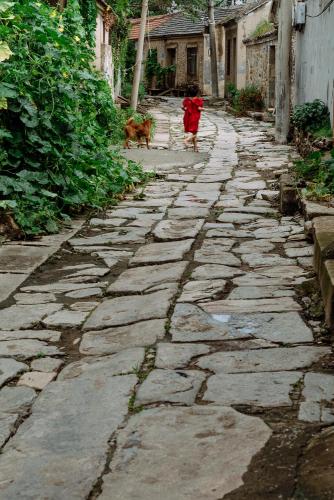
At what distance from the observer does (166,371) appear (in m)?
3.56

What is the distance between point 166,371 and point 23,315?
54.3 inches

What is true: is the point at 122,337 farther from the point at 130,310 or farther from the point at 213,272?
the point at 213,272

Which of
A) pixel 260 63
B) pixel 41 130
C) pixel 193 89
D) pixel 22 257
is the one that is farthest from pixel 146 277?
pixel 193 89

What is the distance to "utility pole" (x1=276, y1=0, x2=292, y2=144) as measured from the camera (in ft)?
49.3

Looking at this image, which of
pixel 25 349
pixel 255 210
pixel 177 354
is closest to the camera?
pixel 177 354

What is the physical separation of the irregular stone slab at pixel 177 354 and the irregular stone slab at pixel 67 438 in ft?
0.77

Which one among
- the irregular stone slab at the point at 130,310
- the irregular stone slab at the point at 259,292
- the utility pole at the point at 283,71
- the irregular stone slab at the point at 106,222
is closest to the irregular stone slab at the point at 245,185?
the irregular stone slab at the point at 106,222

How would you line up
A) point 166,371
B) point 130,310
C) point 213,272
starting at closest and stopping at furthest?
point 166,371 < point 130,310 < point 213,272

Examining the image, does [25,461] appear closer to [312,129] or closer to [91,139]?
[91,139]

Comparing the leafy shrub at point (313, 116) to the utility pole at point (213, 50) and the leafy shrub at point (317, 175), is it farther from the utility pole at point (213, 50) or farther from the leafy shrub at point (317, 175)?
the utility pole at point (213, 50)

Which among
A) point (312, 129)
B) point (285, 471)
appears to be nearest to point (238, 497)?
point (285, 471)

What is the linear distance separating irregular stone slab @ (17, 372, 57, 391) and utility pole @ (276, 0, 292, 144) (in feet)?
41.2

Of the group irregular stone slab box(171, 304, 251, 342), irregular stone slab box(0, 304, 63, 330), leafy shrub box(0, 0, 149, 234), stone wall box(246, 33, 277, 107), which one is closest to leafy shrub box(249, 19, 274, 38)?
stone wall box(246, 33, 277, 107)

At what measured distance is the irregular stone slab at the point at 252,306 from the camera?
4477 mm
